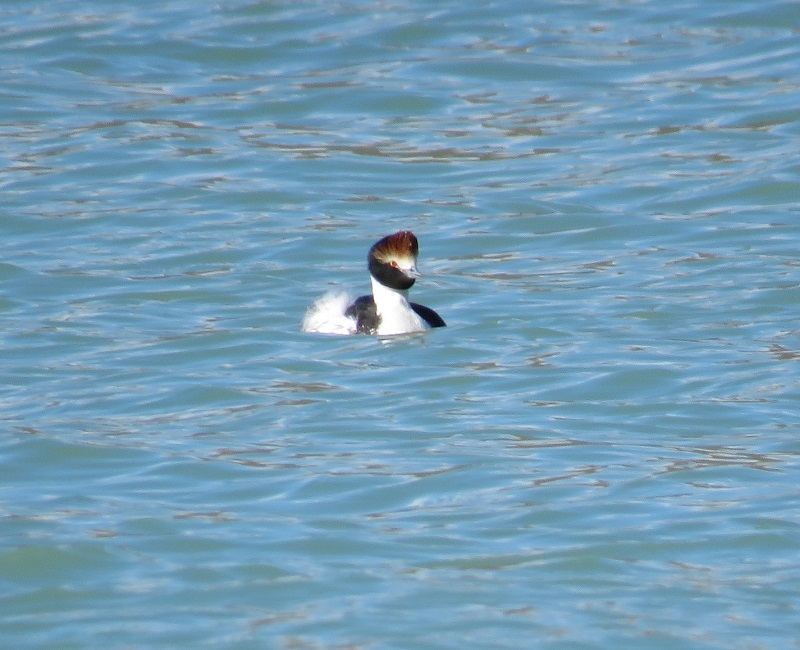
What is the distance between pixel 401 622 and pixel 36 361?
4814 mm

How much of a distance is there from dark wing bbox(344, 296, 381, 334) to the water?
0.29ft

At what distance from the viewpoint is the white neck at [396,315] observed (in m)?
10.9

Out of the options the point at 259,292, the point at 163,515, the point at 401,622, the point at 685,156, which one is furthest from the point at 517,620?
the point at 685,156

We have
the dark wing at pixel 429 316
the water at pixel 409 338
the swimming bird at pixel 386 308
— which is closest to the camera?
the water at pixel 409 338

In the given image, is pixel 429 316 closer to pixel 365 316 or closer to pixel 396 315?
pixel 396 315

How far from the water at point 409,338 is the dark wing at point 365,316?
0.29 feet

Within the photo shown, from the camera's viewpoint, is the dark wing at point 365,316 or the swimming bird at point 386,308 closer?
the swimming bird at point 386,308

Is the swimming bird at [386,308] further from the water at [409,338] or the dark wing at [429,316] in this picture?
the water at [409,338]

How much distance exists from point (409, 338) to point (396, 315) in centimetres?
21

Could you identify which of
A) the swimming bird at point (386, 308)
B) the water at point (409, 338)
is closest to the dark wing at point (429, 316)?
the swimming bird at point (386, 308)

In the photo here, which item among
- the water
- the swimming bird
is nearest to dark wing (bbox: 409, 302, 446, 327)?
the swimming bird

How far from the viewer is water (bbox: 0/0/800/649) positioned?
253 inches

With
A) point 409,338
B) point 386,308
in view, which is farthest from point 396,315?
point 409,338

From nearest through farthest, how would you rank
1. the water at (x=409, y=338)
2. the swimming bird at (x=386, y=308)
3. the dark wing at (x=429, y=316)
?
1. the water at (x=409, y=338)
2. the swimming bird at (x=386, y=308)
3. the dark wing at (x=429, y=316)
